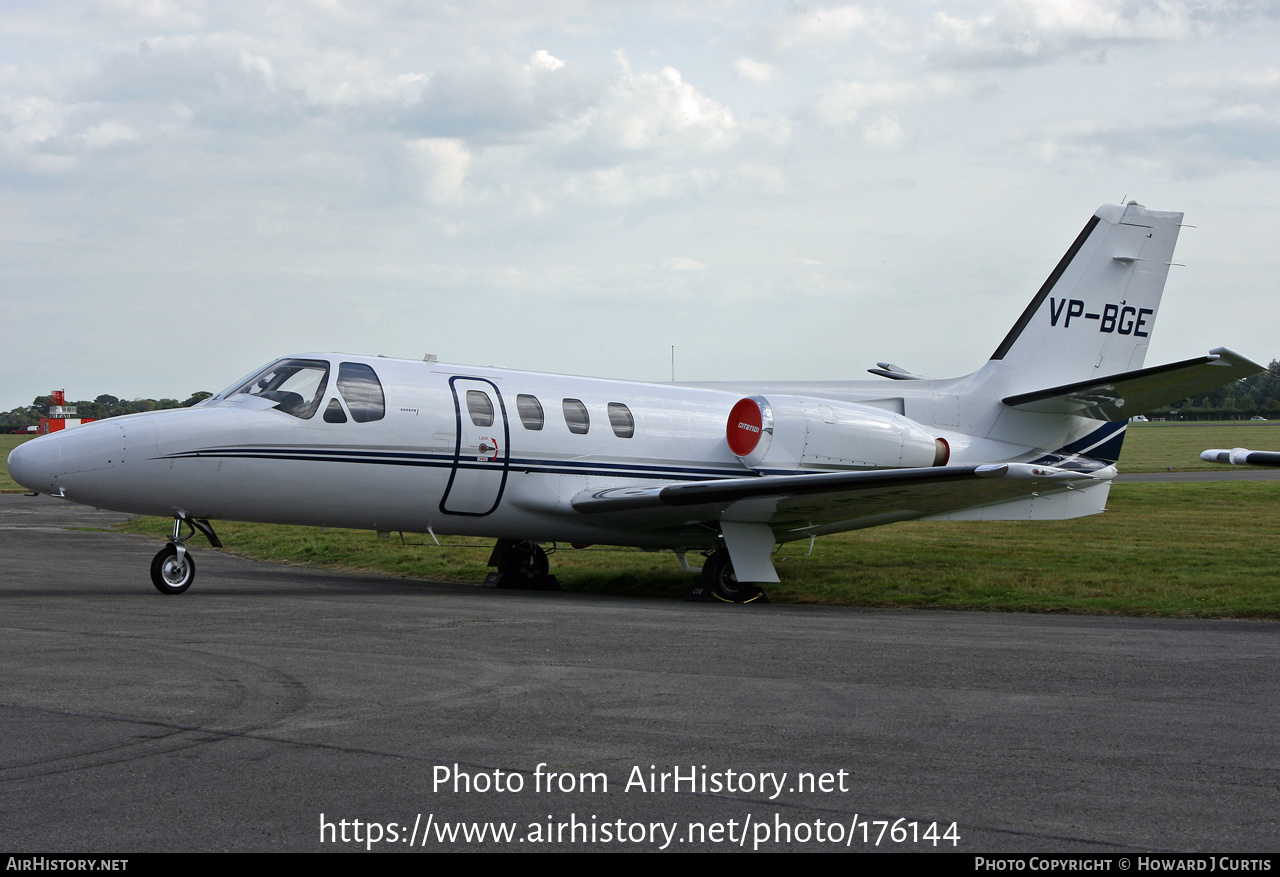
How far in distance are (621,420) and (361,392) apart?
3.93m

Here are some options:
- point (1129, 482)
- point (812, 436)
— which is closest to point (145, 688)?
point (812, 436)

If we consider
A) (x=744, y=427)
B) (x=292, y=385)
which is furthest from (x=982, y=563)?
(x=292, y=385)

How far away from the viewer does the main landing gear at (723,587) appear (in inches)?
647

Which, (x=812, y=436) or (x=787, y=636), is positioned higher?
(x=812, y=436)

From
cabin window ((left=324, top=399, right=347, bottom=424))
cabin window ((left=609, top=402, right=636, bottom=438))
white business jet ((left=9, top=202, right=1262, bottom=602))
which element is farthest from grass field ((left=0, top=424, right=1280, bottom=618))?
cabin window ((left=324, top=399, right=347, bottom=424))

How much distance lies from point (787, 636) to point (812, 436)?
659 centimetres

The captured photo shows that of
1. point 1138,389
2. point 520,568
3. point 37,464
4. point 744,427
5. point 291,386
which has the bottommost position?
point 520,568

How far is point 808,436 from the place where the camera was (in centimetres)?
1742

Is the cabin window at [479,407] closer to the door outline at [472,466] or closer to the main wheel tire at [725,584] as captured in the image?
the door outline at [472,466]

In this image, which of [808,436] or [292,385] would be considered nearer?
[292,385]

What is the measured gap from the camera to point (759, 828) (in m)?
5.18

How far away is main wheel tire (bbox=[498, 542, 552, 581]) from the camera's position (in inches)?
706

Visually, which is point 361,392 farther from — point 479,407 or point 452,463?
point 479,407
